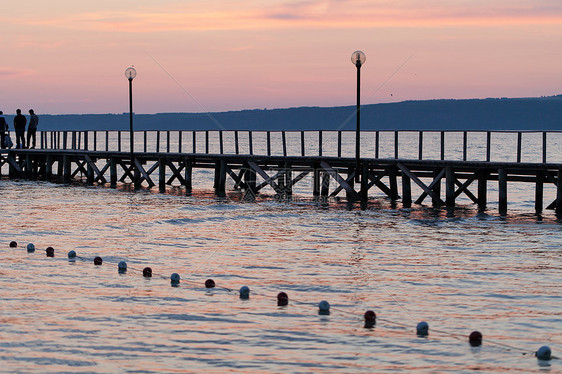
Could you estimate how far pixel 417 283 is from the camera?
13367 millimetres

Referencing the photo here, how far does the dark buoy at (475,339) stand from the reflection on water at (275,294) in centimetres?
13

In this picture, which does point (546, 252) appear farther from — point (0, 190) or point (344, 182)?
point (0, 190)

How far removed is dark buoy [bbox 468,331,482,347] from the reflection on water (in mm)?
134

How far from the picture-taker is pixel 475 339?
9.37m

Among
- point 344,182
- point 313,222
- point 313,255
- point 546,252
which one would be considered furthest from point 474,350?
point 344,182

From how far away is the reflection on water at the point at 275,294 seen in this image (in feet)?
29.2

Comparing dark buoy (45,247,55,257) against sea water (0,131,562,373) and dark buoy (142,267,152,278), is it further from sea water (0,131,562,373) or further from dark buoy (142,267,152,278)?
dark buoy (142,267,152,278)

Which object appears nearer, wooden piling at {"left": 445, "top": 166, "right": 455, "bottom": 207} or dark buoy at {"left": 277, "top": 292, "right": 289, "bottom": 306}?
dark buoy at {"left": 277, "top": 292, "right": 289, "bottom": 306}

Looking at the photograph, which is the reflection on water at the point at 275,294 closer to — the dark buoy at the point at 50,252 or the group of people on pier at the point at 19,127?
the dark buoy at the point at 50,252

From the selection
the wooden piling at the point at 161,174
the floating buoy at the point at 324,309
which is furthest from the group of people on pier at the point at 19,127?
the floating buoy at the point at 324,309

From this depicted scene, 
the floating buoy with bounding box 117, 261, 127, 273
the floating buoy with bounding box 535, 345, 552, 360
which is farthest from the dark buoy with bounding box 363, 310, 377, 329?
the floating buoy with bounding box 117, 261, 127, 273

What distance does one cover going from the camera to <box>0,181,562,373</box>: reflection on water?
890 centimetres

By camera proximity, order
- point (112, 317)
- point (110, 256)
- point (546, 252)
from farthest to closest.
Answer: point (546, 252)
point (110, 256)
point (112, 317)

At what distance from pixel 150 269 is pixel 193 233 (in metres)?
6.85
